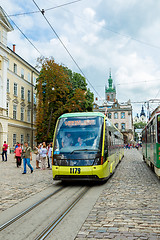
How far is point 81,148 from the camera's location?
411 inches

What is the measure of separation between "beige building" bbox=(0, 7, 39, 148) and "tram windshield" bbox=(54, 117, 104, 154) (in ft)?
72.4

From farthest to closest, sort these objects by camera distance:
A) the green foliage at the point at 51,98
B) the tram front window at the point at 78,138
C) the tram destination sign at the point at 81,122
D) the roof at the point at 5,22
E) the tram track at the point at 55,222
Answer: the green foliage at the point at 51,98, the roof at the point at 5,22, the tram destination sign at the point at 81,122, the tram front window at the point at 78,138, the tram track at the point at 55,222

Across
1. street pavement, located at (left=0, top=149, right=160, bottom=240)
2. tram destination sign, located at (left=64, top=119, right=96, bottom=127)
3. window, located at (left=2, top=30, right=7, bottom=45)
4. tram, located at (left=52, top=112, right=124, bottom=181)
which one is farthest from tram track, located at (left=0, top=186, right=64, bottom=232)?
window, located at (left=2, top=30, right=7, bottom=45)

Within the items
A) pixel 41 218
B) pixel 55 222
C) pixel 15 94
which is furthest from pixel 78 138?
pixel 15 94

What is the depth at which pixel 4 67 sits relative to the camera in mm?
33219

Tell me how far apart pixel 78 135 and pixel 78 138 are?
0.42 feet

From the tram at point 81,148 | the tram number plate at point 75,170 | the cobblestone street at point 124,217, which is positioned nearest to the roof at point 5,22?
the tram at point 81,148

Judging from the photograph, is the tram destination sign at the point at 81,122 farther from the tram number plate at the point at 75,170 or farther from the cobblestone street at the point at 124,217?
the cobblestone street at the point at 124,217

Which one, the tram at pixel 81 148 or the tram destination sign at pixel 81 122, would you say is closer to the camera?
the tram at pixel 81 148

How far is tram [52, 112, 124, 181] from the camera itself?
1012 centimetres

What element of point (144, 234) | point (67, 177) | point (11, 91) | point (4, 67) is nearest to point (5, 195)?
point (67, 177)

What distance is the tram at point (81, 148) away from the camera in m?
10.1

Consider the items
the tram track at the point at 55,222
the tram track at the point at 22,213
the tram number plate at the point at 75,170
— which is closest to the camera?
the tram track at the point at 55,222

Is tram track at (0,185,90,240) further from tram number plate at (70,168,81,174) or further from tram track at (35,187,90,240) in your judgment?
tram number plate at (70,168,81,174)
